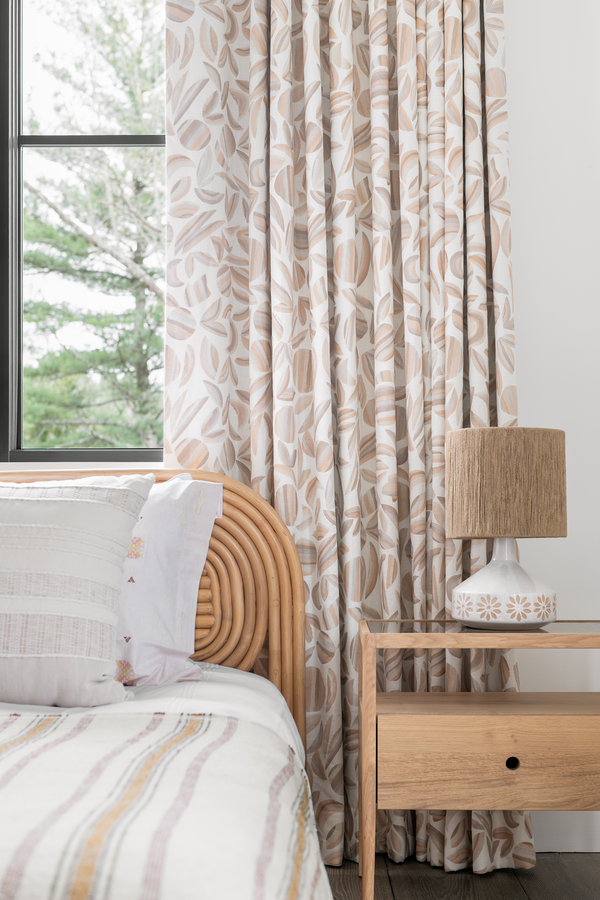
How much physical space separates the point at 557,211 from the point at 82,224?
1.92 m

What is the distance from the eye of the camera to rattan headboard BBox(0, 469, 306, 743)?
5.36 feet

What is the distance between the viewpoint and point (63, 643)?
117 cm

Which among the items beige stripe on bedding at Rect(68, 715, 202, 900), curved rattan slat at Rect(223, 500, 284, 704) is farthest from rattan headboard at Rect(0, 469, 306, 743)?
beige stripe on bedding at Rect(68, 715, 202, 900)

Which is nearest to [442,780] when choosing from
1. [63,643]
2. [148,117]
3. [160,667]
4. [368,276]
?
[160,667]

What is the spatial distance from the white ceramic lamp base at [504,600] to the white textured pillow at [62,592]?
73 cm

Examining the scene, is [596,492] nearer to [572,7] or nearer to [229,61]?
[572,7]

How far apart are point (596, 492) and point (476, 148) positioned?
3.18 feet

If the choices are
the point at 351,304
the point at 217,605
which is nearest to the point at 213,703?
the point at 217,605

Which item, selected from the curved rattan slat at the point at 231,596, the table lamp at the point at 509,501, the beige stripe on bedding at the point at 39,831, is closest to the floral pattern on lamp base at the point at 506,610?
the table lamp at the point at 509,501

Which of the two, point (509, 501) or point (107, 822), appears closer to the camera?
point (107, 822)

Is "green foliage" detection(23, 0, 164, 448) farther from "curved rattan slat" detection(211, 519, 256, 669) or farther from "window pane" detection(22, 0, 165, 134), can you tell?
"curved rattan slat" detection(211, 519, 256, 669)

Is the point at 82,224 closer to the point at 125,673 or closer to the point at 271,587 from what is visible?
the point at 271,587

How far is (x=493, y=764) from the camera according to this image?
4.41 feet

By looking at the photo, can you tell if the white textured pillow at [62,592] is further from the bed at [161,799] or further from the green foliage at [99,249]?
the green foliage at [99,249]
